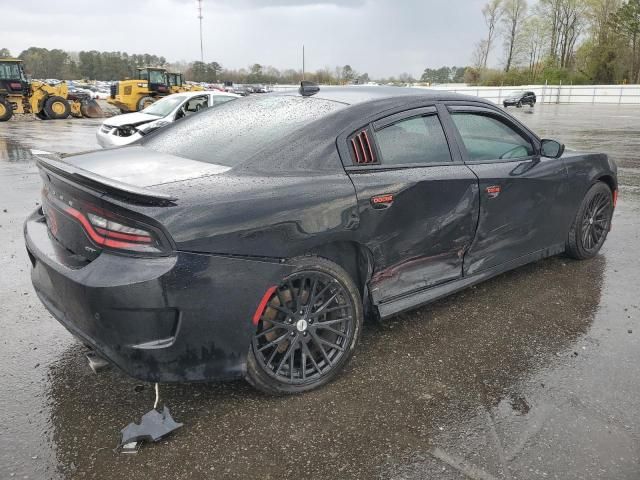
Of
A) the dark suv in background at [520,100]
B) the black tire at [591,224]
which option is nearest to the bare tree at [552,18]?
the dark suv in background at [520,100]

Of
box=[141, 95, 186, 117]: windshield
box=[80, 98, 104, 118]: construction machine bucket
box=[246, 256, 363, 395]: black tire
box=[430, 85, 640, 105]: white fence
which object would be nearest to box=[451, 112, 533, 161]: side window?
box=[246, 256, 363, 395]: black tire

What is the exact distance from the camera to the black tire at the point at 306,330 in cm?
261

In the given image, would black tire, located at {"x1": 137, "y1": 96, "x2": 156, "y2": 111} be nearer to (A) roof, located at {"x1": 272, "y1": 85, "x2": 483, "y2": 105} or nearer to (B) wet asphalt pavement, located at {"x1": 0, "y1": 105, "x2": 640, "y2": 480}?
(B) wet asphalt pavement, located at {"x1": 0, "y1": 105, "x2": 640, "y2": 480}

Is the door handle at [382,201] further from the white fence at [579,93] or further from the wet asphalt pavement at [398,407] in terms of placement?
the white fence at [579,93]

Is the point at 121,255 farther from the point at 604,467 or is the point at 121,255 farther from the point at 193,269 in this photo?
the point at 604,467

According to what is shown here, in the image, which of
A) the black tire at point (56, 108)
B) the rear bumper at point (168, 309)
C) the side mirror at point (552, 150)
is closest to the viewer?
the rear bumper at point (168, 309)

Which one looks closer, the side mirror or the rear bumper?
the rear bumper

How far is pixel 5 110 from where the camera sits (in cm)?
2200

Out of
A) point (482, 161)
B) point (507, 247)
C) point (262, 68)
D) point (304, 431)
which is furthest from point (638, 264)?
point (262, 68)

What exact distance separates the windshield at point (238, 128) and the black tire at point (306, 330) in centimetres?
73

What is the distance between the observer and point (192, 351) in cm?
236

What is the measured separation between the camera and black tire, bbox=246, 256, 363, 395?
2.61m

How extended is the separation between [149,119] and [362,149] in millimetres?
8859

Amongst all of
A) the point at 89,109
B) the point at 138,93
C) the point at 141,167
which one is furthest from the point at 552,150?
the point at 89,109
